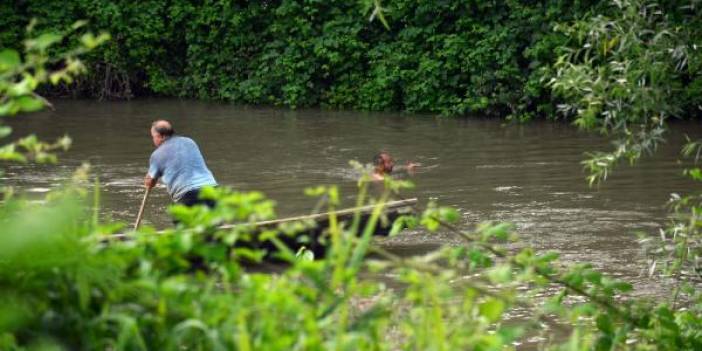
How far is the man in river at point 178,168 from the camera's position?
12523mm

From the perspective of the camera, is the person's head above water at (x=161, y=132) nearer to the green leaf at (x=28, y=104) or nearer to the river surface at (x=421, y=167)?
the river surface at (x=421, y=167)

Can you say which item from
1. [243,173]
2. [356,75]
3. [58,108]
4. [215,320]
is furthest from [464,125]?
[215,320]

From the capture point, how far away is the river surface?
47.2 feet

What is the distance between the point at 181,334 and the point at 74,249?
1.23 ft

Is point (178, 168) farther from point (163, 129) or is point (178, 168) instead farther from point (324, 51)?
point (324, 51)

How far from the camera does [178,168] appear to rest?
1260 centimetres

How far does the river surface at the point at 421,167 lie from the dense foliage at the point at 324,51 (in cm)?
75

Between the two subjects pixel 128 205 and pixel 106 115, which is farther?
pixel 106 115

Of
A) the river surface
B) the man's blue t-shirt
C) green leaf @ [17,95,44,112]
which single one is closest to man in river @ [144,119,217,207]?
the man's blue t-shirt

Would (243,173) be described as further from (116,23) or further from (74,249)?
(74,249)

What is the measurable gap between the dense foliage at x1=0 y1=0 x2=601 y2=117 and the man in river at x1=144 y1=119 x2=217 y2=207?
11476mm

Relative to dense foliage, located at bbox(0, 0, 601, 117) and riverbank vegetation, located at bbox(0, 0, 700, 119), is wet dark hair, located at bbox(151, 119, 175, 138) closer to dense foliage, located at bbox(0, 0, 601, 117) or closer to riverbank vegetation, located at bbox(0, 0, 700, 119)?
riverbank vegetation, located at bbox(0, 0, 700, 119)

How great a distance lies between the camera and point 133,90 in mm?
29625

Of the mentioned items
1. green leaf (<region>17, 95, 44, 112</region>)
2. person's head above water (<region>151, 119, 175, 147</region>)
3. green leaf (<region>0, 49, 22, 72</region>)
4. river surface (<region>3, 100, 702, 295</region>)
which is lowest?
river surface (<region>3, 100, 702, 295</region>)
